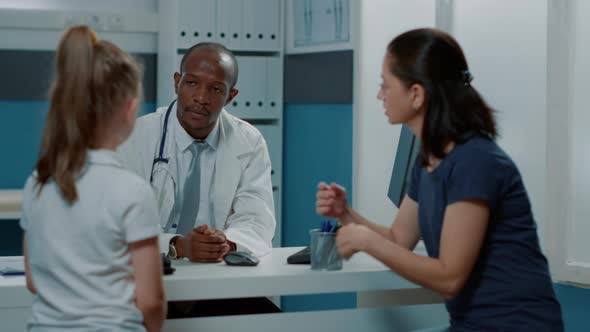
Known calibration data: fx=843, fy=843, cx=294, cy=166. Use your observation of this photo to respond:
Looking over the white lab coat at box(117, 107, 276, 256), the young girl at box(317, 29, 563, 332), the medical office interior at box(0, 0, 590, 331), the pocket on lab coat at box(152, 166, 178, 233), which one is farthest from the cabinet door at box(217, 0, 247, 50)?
the young girl at box(317, 29, 563, 332)

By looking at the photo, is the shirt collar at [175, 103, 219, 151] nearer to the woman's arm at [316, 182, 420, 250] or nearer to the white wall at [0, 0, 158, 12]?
the woman's arm at [316, 182, 420, 250]

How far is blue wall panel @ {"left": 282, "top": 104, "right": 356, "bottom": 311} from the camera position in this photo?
3.42m

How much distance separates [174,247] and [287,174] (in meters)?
1.77

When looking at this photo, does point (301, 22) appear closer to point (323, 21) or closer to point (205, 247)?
point (323, 21)

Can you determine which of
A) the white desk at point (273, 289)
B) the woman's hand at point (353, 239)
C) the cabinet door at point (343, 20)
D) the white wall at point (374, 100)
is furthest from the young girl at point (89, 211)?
the cabinet door at point (343, 20)

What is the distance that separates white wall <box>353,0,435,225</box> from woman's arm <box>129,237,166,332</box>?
1.70 m

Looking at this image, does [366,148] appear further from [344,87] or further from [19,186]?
[19,186]

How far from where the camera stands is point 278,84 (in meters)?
3.72

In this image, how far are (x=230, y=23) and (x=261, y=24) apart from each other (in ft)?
0.46

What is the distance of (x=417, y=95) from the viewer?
165 cm

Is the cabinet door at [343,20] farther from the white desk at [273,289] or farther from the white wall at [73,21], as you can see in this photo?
the white desk at [273,289]

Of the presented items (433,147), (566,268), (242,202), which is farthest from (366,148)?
(433,147)

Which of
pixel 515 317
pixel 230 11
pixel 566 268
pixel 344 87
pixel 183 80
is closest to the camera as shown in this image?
pixel 515 317

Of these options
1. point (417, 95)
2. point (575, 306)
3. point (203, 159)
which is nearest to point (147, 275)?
point (417, 95)
